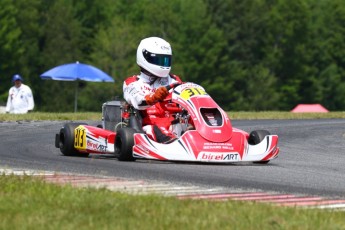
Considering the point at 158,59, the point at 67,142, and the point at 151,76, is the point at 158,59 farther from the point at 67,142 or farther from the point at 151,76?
the point at 67,142

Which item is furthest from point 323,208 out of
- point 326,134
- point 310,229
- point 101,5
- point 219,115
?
point 101,5

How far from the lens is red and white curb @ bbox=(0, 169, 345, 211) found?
926cm

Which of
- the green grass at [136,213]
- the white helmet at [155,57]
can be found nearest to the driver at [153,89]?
the white helmet at [155,57]

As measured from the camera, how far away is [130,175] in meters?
11.6

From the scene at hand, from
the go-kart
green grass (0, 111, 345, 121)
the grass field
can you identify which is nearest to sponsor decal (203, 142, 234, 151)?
the go-kart

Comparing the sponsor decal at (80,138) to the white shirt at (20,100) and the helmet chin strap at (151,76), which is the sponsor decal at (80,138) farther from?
the white shirt at (20,100)

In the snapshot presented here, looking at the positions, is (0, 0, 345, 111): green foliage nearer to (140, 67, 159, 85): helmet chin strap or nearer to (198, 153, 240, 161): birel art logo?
(140, 67, 159, 85): helmet chin strap

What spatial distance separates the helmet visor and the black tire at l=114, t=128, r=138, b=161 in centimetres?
126

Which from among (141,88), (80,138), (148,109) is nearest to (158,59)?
(141,88)

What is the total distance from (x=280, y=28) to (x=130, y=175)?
278 ft

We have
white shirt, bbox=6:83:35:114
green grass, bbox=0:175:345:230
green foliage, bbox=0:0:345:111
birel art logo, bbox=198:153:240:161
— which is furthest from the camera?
green foliage, bbox=0:0:345:111

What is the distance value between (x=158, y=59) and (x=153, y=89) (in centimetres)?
39

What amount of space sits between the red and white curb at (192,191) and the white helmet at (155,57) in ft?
12.5

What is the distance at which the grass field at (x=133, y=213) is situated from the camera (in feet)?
25.2
